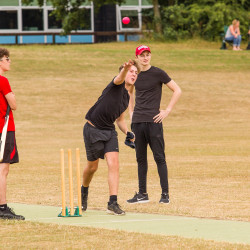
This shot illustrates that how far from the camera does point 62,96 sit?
29.9 meters

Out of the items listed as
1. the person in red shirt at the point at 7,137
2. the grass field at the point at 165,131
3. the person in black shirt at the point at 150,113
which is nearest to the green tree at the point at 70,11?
the grass field at the point at 165,131

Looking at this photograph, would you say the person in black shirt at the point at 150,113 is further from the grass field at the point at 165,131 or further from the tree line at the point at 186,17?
the tree line at the point at 186,17

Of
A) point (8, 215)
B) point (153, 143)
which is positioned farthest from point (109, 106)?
point (8, 215)

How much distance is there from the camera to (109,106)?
8.98 metres

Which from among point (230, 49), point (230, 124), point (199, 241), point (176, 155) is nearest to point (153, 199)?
point (199, 241)

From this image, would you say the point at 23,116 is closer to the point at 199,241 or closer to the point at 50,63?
the point at 50,63

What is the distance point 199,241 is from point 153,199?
11.0ft

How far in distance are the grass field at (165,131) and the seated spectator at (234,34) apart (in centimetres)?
76

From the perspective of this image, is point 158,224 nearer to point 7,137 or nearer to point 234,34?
point 7,137

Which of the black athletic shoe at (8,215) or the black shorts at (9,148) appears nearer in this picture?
the black athletic shoe at (8,215)

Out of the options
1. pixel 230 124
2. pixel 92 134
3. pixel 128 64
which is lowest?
pixel 230 124

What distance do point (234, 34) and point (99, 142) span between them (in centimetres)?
2991

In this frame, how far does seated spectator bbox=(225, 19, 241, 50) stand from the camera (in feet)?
123

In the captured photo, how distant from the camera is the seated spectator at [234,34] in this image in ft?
123
